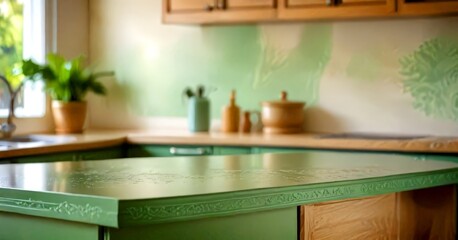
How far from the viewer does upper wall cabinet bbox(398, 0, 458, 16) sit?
3850 mm

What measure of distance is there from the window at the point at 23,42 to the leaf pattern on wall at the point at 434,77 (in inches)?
90.3

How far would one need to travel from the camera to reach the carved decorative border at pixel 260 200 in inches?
64.7

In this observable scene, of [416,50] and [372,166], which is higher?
[416,50]

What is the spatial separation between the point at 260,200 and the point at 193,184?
0.64 feet

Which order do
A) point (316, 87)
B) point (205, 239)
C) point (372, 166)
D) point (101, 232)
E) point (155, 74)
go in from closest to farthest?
point (101, 232), point (205, 239), point (372, 166), point (316, 87), point (155, 74)

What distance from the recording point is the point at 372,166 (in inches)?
101

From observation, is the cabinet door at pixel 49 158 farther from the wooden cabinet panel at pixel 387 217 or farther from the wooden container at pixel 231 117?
the wooden cabinet panel at pixel 387 217

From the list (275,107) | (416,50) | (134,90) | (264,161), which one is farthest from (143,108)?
(264,161)

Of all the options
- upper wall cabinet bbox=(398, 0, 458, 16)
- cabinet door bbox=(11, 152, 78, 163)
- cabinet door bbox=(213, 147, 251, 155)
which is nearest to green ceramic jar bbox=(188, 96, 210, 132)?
cabinet door bbox=(213, 147, 251, 155)

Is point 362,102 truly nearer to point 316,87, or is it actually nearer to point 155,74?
point 316,87

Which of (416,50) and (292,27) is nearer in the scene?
(416,50)

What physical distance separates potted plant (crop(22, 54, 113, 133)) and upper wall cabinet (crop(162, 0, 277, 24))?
2.13 feet

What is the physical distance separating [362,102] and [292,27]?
65 centimetres

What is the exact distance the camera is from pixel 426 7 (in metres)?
3.89
